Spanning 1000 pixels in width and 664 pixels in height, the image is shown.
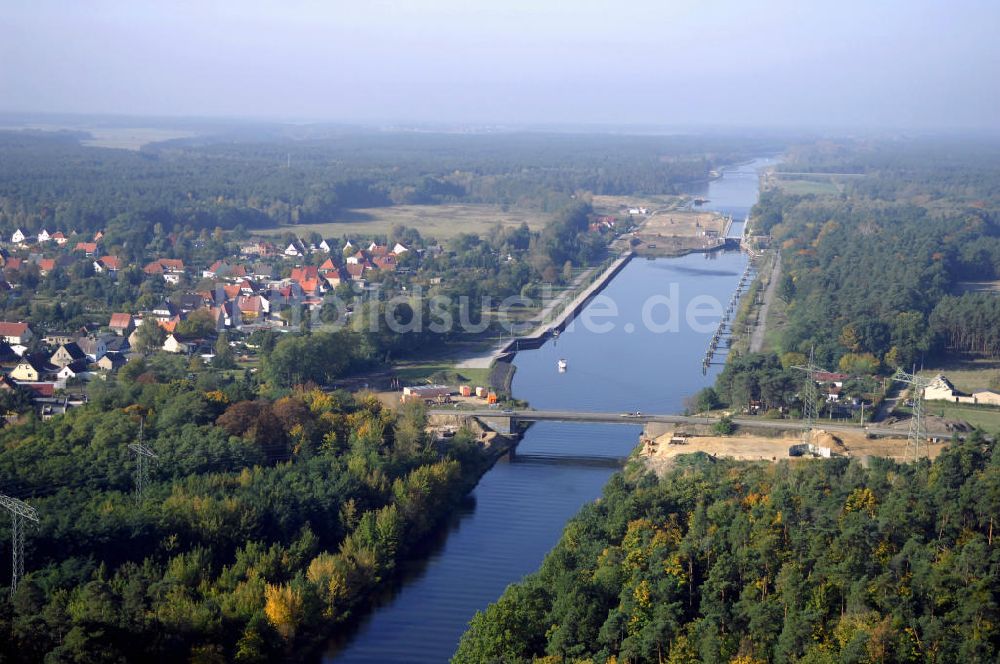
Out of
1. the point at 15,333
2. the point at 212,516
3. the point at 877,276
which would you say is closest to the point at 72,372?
the point at 15,333

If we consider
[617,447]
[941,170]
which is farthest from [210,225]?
[941,170]

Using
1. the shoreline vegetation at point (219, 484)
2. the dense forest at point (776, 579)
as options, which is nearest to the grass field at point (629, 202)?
the shoreline vegetation at point (219, 484)

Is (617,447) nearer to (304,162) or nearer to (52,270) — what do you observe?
(52,270)

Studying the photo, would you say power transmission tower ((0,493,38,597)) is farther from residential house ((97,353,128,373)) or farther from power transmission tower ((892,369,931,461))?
power transmission tower ((892,369,931,461))

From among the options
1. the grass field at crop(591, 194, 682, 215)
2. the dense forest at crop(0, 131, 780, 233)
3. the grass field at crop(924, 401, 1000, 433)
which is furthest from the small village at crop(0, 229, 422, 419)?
the grass field at crop(591, 194, 682, 215)

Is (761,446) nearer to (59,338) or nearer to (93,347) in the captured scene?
(93,347)

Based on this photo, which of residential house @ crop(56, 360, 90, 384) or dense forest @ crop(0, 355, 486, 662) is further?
residential house @ crop(56, 360, 90, 384)
